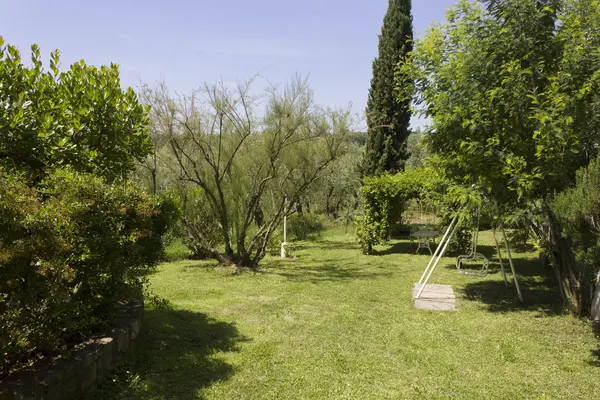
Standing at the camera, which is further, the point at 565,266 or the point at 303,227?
the point at 303,227

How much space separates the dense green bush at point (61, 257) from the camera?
9.68 feet

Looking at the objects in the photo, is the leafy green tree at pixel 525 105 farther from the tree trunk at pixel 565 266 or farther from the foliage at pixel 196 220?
the foliage at pixel 196 220

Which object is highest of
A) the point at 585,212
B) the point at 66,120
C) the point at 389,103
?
the point at 389,103

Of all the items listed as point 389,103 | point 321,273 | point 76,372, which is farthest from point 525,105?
point 389,103

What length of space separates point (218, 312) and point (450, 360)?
3.84m

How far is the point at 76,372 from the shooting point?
3.43 metres

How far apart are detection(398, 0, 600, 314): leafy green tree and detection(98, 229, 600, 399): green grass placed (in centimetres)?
153

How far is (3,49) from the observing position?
178 inches

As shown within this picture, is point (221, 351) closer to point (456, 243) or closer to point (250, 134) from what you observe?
point (250, 134)

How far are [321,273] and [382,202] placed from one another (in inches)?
161

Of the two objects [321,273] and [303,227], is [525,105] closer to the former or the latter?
[321,273]

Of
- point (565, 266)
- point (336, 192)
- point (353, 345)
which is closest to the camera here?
point (353, 345)

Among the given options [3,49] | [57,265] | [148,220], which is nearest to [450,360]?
[148,220]

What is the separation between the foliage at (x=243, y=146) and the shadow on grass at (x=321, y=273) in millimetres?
850
